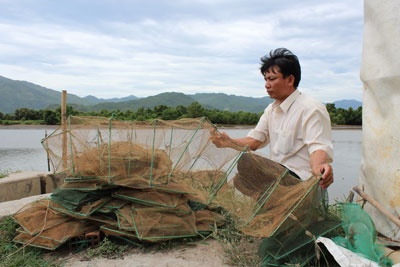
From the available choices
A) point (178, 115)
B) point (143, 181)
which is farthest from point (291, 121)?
Result: point (178, 115)

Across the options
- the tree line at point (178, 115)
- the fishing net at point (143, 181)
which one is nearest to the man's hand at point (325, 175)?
the fishing net at point (143, 181)

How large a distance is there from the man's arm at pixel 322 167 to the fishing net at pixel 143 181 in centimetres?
39

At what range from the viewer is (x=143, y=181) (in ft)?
11.7

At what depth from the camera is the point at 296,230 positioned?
9.75 ft

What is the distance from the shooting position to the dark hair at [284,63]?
348cm

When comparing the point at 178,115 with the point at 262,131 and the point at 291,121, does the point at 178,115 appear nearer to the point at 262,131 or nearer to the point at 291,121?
the point at 262,131

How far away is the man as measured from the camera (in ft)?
10.6

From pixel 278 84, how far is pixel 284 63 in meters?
0.19

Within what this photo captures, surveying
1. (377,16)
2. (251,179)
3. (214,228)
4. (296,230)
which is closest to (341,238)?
(296,230)

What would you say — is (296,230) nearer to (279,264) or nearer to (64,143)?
(279,264)

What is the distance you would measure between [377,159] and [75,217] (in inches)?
110

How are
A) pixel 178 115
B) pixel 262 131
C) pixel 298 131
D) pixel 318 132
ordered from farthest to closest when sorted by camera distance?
pixel 178 115, pixel 262 131, pixel 298 131, pixel 318 132

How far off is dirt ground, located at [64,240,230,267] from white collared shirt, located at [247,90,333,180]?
100cm

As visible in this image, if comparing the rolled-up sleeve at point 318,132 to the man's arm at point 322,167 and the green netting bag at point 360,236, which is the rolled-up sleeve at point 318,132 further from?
the green netting bag at point 360,236
